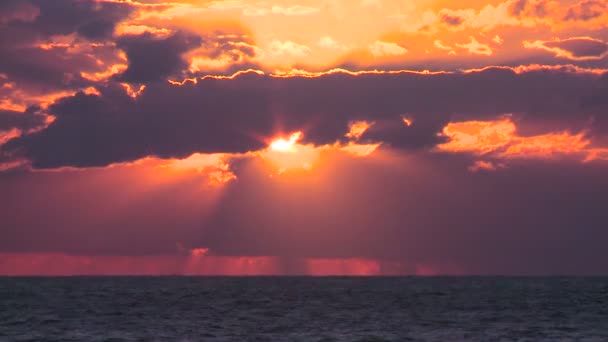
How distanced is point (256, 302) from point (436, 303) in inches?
941

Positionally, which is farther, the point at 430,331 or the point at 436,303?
the point at 436,303

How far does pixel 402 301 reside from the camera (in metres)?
139

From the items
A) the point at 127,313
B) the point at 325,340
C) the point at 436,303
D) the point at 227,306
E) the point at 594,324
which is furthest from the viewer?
the point at 436,303

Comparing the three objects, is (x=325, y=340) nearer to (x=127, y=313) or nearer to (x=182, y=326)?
(x=182, y=326)

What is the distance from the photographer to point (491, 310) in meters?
113

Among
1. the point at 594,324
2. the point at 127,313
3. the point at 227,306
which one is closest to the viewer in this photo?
the point at 594,324

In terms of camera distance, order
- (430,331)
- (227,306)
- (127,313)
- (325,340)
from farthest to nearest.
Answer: (227,306) < (127,313) < (430,331) < (325,340)

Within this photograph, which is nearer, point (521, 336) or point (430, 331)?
point (521, 336)

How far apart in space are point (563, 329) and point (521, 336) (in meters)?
9.84

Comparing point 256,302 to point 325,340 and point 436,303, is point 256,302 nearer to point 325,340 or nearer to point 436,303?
point 436,303

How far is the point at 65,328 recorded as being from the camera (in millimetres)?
85250

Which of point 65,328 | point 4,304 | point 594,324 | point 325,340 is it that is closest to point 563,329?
point 594,324

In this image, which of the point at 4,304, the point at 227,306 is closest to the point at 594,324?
the point at 227,306

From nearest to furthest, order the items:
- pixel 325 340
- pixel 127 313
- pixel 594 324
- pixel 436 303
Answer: pixel 325 340, pixel 594 324, pixel 127 313, pixel 436 303
